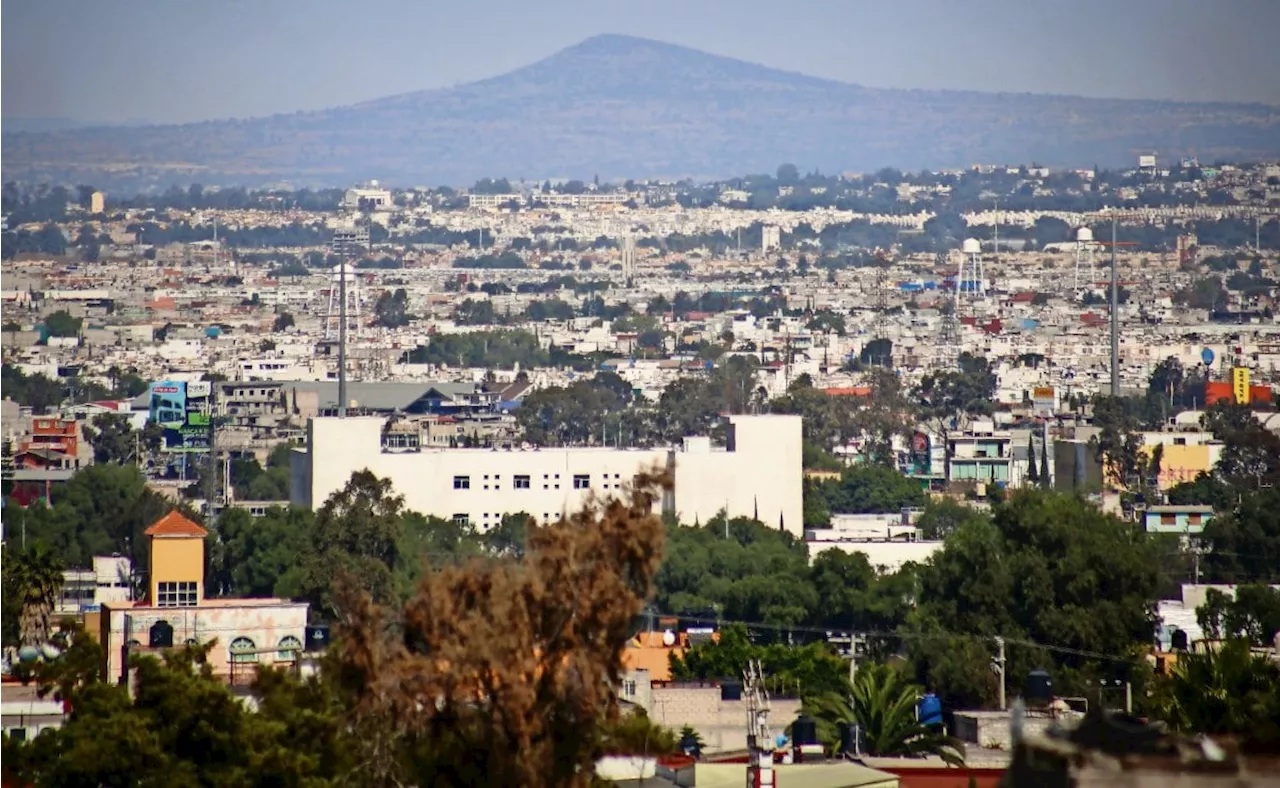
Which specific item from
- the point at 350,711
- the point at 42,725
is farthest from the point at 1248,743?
the point at 42,725

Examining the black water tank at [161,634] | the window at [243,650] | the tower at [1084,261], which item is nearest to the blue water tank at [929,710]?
the window at [243,650]

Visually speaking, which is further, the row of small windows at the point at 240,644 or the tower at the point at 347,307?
the tower at the point at 347,307

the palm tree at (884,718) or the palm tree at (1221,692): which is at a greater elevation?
the palm tree at (1221,692)

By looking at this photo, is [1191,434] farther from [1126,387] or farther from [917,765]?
[917,765]

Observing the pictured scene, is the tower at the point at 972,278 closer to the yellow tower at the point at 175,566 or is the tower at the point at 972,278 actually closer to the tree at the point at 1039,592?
the tree at the point at 1039,592

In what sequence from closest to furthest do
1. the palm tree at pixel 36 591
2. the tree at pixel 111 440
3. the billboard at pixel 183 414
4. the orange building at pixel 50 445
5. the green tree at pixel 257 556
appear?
1. the palm tree at pixel 36 591
2. the green tree at pixel 257 556
3. the orange building at pixel 50 445
4. the tree at pixel 111 440
5. the billboard at pixel 183 414

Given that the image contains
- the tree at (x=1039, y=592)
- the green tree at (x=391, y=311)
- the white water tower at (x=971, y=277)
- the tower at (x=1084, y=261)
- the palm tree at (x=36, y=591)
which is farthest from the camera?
the tower at (x=1084, y=261)

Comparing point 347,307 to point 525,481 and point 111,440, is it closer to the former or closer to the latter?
point 111,440

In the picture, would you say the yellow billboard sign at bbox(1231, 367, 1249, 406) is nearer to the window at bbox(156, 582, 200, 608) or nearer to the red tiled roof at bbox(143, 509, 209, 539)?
the red tiled roof at bbox(143, 509, 209, 539)
